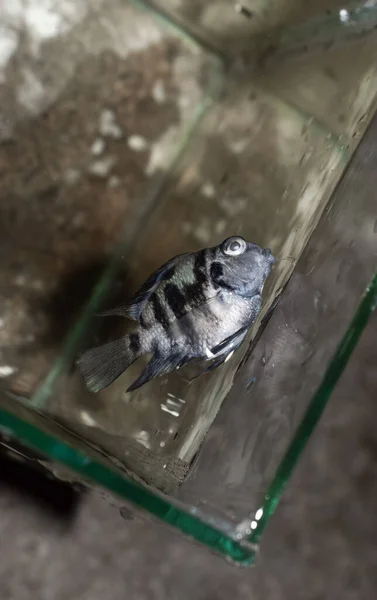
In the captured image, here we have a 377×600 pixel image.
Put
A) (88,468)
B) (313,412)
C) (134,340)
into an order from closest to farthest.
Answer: (88,468), (313,412), (134,340)

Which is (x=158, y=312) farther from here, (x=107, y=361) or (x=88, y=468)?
(x=88, y=468)

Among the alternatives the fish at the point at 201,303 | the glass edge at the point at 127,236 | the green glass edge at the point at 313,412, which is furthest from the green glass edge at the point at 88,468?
the glass edge at the point at 127,236

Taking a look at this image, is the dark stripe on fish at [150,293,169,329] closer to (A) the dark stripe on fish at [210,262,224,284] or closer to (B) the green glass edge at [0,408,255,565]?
(A) the dark stripe on fish at [210,262,224,284]

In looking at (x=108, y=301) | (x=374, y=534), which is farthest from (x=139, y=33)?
(x=374, y=534)

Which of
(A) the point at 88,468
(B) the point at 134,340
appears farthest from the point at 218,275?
(A) the point at 88,468

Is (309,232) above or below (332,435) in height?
above

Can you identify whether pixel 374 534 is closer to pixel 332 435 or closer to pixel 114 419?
pixel 332 435

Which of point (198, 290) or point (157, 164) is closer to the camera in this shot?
point (198, 290)

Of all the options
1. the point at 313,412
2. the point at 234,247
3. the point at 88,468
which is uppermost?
the point at 234,247
